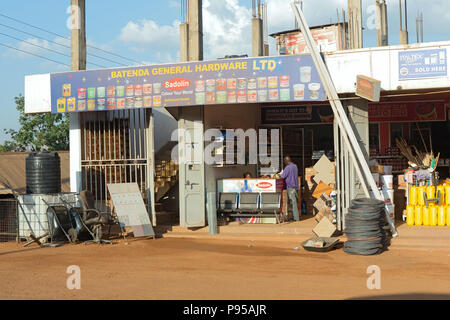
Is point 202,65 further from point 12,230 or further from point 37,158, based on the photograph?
point 12,230

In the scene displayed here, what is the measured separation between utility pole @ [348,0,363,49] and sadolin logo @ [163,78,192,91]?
4007mm

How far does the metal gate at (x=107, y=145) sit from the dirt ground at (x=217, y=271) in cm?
251

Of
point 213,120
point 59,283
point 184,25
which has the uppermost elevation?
point 184,25

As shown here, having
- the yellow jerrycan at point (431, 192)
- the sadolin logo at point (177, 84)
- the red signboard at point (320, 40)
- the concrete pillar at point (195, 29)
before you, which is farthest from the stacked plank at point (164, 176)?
the red signboard at point (320, 40)

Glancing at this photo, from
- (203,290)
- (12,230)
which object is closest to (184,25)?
(12,230)

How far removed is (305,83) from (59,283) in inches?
259

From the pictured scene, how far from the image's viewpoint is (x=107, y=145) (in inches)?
533

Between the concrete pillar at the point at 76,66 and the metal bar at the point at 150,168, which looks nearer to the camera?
the metal bar at the point at 150,168

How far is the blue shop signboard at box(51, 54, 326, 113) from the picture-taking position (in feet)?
37.1

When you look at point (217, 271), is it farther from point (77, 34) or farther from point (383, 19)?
point (383, 19)

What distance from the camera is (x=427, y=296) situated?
647cm

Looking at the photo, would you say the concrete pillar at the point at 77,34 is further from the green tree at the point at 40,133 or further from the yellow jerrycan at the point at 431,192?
the green tree at the point at 40,133

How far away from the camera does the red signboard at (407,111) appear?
15938 mm

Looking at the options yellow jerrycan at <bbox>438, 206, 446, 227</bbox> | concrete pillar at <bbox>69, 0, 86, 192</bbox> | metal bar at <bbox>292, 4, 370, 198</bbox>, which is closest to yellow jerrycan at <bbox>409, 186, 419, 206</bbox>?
yellow jerrycan at <bbox>438, 206, 446, 227</bbox>
